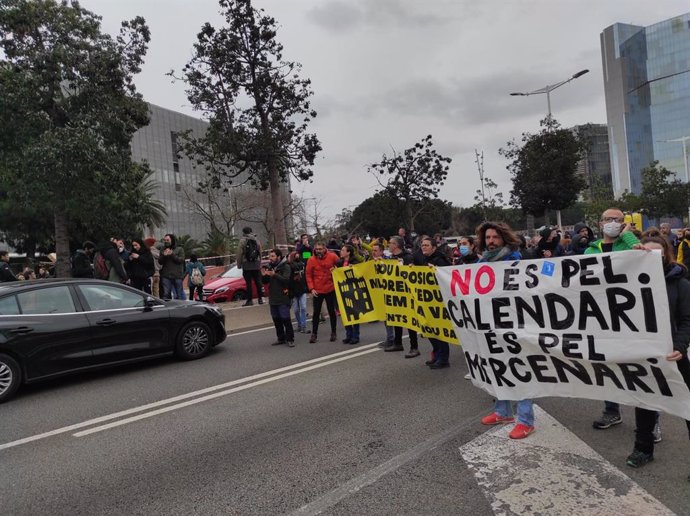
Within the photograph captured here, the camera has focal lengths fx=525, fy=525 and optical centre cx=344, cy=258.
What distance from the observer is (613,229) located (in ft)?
14.7

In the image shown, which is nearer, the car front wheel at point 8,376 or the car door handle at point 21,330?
the car front wheel at point 8,376

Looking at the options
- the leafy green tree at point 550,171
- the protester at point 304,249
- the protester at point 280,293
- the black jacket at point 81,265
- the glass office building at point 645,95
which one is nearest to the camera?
the protester at point 280,293

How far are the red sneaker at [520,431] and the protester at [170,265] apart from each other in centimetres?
938

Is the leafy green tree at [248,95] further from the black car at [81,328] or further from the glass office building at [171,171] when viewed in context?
the glass office building at [171,171]

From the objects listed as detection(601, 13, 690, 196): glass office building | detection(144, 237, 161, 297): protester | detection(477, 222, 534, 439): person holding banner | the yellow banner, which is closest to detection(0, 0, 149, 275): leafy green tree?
detection(144, 237, 161, 297): protester

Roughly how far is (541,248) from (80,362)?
30.1ft

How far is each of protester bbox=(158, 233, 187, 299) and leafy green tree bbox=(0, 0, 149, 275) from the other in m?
6.53

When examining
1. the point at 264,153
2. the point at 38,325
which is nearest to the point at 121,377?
the point at 38,325

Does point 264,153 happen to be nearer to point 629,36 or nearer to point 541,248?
point 541,248

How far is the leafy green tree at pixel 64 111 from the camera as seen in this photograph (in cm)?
1639

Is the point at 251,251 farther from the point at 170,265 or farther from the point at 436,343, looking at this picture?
the point at 436,343

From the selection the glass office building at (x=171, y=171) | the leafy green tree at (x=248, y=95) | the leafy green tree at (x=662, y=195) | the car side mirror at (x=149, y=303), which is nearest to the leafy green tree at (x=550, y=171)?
the leafy green tree at (x=248, y=95)

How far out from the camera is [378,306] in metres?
8.45

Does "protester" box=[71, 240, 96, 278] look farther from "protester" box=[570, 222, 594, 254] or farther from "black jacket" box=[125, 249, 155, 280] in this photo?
"protester" box=[570, 222, 594, 254]
